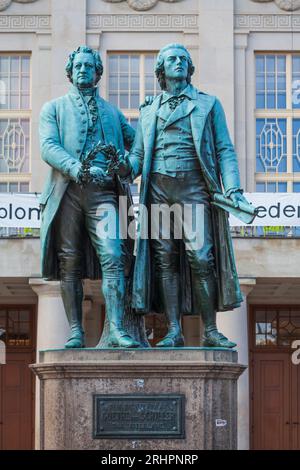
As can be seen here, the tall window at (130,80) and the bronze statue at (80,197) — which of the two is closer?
the bronze statue at (80,197)

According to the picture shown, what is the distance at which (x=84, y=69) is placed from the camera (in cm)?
1230

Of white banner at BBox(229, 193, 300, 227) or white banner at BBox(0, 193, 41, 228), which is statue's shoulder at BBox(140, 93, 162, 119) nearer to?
white banner at BBox(0, 193, 41, 228)

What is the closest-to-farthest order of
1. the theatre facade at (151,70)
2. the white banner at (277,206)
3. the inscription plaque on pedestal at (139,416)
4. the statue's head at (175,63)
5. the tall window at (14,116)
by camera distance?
the inscription plaque on pedestal at (139,416) < the statue's head at (175,63) < the white banner at (277,206) < the theatre facade at (151,70) < the tall window at (14,116)

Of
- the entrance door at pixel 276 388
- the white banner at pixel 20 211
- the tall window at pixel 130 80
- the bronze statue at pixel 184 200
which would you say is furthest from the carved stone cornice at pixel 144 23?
the bronze statue at pixel 184 200

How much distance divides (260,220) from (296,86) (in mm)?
5563

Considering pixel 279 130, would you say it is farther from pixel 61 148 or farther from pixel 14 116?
pixel 61 148

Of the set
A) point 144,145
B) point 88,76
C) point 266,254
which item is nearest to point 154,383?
point 144,145

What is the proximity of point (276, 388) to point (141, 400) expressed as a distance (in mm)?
26682

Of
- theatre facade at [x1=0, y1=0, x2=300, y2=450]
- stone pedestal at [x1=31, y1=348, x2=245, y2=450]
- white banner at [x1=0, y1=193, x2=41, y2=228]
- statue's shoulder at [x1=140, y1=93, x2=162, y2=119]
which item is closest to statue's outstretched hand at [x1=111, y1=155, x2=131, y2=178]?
statue's shoulder at [x1=140, y1=93, x2=162, y2=119]

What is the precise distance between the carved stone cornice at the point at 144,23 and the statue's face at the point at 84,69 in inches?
951

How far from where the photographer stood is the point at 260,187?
35.9 m

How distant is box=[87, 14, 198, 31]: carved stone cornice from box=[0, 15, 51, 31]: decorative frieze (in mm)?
1226

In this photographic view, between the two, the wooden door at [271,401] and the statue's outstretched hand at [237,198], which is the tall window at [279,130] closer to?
the wooden door at [271,401]

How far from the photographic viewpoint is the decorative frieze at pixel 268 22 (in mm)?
36062
